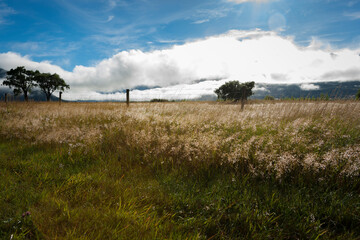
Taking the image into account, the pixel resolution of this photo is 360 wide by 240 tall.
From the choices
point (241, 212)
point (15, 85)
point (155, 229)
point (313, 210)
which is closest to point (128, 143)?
point (155, 229)

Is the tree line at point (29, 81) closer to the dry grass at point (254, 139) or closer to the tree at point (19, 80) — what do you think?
the tree at point (19, 80)

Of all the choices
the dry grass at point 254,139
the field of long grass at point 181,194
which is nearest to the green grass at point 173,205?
the field of long grass at point 181,194

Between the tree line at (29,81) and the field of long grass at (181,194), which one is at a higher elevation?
the tree line at (29,81)

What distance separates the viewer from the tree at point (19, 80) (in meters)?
55.9

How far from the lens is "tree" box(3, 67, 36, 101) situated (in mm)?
55906

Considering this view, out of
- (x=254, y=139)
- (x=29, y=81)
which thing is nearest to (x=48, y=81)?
(x=29, y=81)

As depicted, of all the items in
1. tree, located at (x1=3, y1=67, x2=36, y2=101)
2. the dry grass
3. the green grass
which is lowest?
the green grass

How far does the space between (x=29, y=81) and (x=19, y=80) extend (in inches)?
99.0

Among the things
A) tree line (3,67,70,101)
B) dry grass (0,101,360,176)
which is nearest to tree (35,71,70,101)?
tree line (3,67,70,101)

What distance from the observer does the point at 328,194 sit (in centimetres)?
258

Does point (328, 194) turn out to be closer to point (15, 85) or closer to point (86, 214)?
point (86, 214)

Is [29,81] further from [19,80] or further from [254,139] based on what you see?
[254,139]

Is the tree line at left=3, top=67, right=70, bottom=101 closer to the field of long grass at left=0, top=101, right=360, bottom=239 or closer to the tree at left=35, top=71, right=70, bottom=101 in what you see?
the tree at left=35, top=71, right=70, bottom=101

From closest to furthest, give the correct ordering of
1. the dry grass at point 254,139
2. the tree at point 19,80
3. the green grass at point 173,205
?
1. the green grass at point 173,205
2. the dry grass at point 254,139
3. the tree at point 19,80
